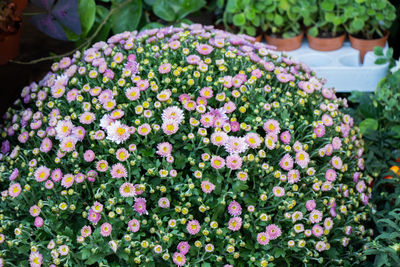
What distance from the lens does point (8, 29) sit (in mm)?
1116

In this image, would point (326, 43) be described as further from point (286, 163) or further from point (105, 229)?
point (105, 229)

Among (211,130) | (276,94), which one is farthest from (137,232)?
(276,94)

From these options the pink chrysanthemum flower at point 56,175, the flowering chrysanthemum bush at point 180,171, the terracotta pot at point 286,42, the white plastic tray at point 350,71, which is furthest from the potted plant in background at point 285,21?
the pink chrysanthemum flower at point 56,175

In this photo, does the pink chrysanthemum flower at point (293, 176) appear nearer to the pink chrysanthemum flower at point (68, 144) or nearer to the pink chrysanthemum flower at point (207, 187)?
the pink chrysanthemum flower at point (207, 187)

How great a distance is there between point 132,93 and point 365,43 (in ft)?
3.56

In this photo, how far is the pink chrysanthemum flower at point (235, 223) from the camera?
0.99 metres

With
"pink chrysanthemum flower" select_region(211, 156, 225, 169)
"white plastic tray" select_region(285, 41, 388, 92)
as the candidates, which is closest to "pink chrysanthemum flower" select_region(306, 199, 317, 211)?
"pink chrysanthemum flower" select_region(211, 156, 225, 169)

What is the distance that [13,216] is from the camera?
109 cm

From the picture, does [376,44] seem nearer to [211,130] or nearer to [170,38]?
[170,38]

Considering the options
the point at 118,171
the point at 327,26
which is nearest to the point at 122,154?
the point at 118,171

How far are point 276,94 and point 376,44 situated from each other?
0.81m

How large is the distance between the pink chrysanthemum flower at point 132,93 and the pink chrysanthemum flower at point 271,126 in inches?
11.6

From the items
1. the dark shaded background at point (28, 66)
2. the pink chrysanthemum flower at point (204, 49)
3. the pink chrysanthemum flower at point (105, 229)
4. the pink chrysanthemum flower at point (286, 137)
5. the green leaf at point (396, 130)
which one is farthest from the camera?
the dark shaded background at point (28, 66)

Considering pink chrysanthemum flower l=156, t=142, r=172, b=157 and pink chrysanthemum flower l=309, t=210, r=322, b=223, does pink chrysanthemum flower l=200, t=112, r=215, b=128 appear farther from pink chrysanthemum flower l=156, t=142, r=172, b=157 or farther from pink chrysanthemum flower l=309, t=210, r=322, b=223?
pink chrysanthemum flower l=309, t=210, r=322, b=223
